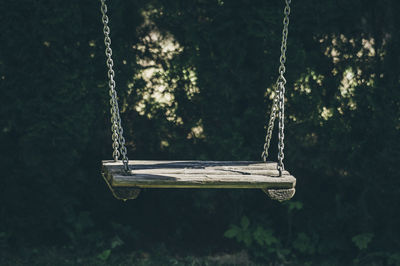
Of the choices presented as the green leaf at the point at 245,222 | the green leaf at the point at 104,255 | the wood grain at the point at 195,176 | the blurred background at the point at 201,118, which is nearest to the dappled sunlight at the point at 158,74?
the blurred background at the point at 201,118

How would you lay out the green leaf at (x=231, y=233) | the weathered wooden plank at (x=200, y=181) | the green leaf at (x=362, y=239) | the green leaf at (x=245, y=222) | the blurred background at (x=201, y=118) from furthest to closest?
the green leaf at (x=245, y=222)
the green leaf at (x=231, y=233)
the green leaf at (x=362, y=239)
the blurred background at (x=201, y=118)
the weathered wooden plank at (x=200, y=181)

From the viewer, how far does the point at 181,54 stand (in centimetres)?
513

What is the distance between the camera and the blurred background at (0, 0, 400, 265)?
4.89 meters

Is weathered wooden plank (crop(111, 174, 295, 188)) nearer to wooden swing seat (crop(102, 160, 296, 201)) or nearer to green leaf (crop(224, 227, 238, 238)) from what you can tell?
wooden swing seat (crop(102, 160, 296, 201))

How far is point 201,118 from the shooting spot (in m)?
5.23

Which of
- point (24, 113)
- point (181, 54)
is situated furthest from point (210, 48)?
point (24, 113)

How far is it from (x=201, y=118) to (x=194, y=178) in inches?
84.5

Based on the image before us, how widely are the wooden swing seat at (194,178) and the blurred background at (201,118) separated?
5.00 ft

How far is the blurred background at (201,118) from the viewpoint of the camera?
489 cm

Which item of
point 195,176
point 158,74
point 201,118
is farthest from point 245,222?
point 195,176

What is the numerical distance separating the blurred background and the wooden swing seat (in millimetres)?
1525

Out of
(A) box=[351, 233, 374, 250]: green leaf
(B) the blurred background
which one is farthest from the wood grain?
(A) box=[351, 233, 374, 250]: green leaf

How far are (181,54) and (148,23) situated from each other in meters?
0.48

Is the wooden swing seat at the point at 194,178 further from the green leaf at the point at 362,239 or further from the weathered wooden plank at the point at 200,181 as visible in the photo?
the green leaf at the point at 362,239
